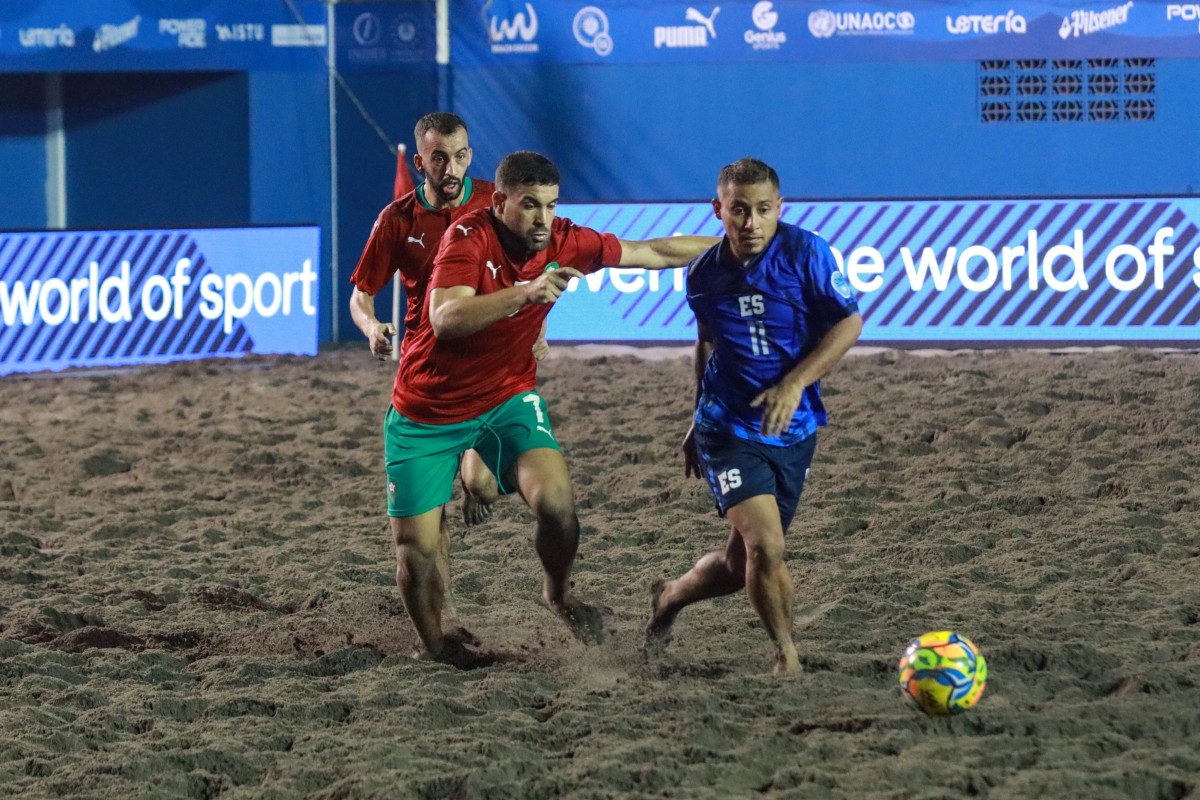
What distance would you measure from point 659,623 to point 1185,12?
12.5 metres

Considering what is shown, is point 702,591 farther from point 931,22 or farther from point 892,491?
point 931,22

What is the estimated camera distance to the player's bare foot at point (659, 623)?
614cm

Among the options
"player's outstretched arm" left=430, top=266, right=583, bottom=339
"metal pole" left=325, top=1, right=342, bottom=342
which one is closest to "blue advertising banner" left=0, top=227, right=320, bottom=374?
"metal pole" left=325, top=1, right=342, bottom=342

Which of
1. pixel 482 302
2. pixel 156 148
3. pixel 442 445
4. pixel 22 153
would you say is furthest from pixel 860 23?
pixel 482 302

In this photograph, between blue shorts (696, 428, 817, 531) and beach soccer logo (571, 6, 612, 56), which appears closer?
blue shorts (696, 428, 817, 531)

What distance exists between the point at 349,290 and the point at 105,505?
8555 mm

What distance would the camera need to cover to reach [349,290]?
17.5m

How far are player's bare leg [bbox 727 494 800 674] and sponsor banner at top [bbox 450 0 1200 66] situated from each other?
11.8 meters

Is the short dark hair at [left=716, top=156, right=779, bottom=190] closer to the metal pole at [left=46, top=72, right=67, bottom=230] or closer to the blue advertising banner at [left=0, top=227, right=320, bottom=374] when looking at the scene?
the blue advertising banner at [left=0, top=227, right=320, bottom=374]

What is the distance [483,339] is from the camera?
233 inches

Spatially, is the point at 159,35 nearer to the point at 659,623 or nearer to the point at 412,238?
the point at 412,238

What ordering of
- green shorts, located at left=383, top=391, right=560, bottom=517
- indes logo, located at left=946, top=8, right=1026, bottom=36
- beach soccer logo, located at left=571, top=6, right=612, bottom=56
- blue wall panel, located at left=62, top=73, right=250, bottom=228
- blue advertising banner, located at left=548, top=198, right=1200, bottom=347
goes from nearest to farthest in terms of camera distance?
green shorts, located at left=383, top=391, right=560, bottom=517 → blue advertising banner, located at left=548, top=198, right=1200, bottom=347 → indes logo, located at left=946, top=8, right=1026, bottom=36 → beach soccer logo, located at left=571, top=6, right=612, bottom=56 → blue wall panel, located at left=62, top=73, right=250, bottom=228

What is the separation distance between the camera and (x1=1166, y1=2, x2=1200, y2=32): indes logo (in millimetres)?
16141

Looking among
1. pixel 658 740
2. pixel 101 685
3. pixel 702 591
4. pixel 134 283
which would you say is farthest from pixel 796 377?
pixel 134 283
